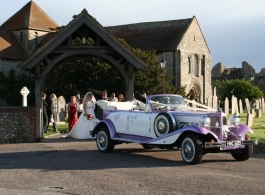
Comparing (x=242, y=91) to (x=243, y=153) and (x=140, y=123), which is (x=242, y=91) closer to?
(x=140, y=123)

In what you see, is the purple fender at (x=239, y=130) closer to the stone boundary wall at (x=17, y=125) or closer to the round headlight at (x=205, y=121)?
the round headlight at (x=205, y=121)

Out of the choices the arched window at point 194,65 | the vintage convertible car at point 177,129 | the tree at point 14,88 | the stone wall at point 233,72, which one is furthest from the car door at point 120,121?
the stone wall at point 233,72

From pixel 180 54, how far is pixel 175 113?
49732 mm

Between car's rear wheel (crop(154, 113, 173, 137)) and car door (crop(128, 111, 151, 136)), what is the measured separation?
0.34 m

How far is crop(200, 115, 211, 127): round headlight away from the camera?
1153 centimetres

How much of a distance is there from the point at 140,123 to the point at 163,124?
959 mm

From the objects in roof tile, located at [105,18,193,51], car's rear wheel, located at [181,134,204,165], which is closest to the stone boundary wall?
car's rear wheel, located at [181,134,204,165]

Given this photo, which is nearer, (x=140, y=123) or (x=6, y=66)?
(x=140, y=123)

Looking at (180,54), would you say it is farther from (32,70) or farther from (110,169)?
(110,169)

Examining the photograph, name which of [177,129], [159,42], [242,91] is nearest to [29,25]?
[159,42]

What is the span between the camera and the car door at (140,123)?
41.9 feet

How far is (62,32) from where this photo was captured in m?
17.4

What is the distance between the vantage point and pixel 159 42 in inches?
2462

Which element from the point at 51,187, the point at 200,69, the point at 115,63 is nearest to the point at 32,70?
the point at 115,63
